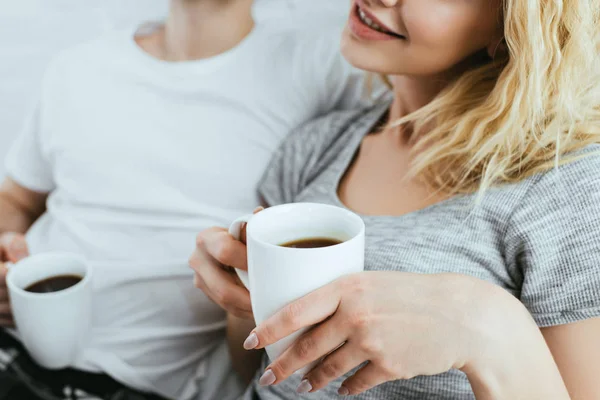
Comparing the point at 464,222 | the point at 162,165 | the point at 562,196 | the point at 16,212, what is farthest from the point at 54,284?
the point at 562,196

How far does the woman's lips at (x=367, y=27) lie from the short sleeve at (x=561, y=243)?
26cm

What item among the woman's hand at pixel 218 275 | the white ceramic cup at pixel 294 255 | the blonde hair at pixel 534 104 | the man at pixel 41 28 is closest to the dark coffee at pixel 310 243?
the white ceramic cup at pixel 294 255

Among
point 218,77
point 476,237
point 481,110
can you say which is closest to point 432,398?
point 476,237

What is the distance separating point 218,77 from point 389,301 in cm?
65

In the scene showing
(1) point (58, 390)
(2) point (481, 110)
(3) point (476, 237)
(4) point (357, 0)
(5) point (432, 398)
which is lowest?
(1) point (58, 390)

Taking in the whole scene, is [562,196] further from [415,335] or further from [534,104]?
[415,335]

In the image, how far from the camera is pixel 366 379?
56cm

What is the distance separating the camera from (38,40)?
1.40 meters

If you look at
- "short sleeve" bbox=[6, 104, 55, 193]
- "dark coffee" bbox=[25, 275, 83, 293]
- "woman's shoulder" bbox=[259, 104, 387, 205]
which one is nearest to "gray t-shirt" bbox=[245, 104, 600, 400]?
"woman's shoulder" bbox=[259, 104, 387, 205]

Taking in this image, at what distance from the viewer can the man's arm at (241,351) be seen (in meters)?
0.91

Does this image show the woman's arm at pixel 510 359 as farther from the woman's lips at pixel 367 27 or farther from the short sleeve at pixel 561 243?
the woman's lips at pixel 367 27

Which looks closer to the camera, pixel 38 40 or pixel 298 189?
pixel 298 189

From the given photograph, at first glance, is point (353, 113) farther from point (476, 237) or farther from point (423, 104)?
point (476, 237)

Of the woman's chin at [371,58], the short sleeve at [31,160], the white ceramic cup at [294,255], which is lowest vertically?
the short sleeve at [31,160]
